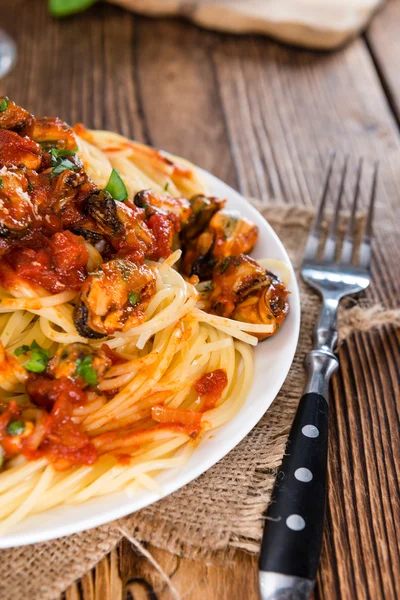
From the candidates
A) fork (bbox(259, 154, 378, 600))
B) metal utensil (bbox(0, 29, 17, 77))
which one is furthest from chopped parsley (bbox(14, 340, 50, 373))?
metal utensil (bbox(0, 29, 17, 77))

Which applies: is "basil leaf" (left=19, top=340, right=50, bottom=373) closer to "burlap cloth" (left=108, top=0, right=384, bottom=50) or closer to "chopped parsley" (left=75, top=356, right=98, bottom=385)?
"chopped parsley" (left=75, top=356, right=98, bottom=385)

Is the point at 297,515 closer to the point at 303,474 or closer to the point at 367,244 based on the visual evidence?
the point at 303,474

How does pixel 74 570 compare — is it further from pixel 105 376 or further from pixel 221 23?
pixel 221 23

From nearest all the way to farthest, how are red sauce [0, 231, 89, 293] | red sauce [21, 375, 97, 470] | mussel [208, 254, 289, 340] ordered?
1. red sauce [21, 375, 97, 470]
2. red sauce [0, 231, 89, 293]
3. mussel [208, 254, 289, 340]

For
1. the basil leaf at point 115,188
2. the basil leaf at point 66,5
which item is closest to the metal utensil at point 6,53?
the basil leaf at point 66,5

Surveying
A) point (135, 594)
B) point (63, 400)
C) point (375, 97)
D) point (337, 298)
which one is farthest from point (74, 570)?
point (375, 97)

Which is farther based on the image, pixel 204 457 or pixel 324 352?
pixel 324 352

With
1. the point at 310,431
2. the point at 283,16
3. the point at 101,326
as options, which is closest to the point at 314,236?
the point at 310,431
